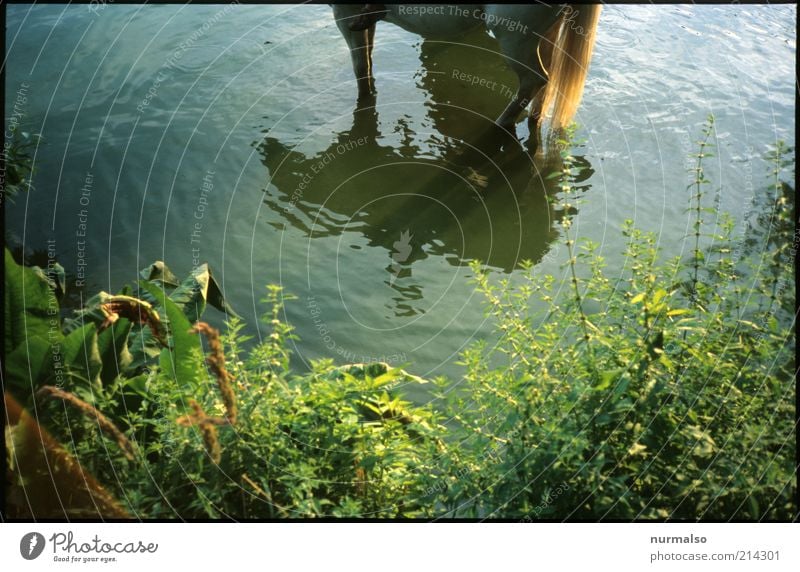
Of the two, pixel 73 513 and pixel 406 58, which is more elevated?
pixel 406 58

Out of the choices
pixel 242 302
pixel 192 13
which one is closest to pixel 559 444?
pixel 242 302

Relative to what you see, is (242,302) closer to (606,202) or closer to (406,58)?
(606,202)

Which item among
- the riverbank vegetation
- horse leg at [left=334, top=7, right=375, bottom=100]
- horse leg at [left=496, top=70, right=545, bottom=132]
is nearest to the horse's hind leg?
horse leg at [left=496, top=70, right=545, bottom=132]

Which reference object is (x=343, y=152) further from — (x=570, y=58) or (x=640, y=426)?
(x=640, y=426)

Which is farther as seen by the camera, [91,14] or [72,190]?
[91,14]

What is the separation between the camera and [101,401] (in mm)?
2793

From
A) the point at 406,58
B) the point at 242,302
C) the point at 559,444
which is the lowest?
the point at 242,302

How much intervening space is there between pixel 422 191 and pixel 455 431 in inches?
98.7

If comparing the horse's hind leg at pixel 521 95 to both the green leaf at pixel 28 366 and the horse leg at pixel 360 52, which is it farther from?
the green leaf at pixel 28 366

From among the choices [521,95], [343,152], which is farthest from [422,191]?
[521,95]

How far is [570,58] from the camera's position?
4.93 meters

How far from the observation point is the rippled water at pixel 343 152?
168 inches

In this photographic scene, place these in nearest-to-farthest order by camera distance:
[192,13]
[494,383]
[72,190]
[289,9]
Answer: [494,383] → [72,190] → [192,13] → [289,9]

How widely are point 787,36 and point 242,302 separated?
4.58 meters
